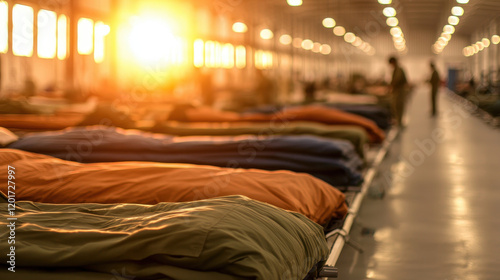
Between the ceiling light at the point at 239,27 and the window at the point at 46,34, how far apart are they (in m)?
11.1

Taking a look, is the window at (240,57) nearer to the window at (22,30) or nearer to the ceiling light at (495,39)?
the ceiling light at (495,39)

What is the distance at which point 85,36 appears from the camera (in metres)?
15.9

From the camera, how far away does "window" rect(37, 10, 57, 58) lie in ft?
47.0

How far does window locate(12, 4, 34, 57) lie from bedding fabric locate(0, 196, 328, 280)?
11666 millimetres

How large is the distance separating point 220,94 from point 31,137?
A: 15.2 metres

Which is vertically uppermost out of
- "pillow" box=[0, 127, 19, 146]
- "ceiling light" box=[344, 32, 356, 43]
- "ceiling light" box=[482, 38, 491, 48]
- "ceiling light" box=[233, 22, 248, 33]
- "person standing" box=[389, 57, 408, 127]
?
"ceiling light" box=[344, 32, 356, 43]

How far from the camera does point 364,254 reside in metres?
4.09

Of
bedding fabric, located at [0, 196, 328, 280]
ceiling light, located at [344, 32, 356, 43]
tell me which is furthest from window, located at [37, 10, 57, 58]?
ceiling light, located at [344, 32, 356, 43]

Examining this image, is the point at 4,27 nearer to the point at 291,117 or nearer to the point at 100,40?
the point at 100,40

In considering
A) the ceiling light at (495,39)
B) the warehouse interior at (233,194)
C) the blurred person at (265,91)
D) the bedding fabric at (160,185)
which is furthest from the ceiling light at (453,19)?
the bedding fabric at (160,185)

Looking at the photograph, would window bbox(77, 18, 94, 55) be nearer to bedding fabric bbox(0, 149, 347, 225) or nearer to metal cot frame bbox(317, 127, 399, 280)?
metal cot frame bbox(317, 127, 399, 280)

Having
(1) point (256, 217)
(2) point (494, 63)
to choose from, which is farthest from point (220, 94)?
(1) point (256, 217)

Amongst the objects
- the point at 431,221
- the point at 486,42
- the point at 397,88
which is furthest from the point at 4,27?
the point at 486,42

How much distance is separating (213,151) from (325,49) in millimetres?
42461
